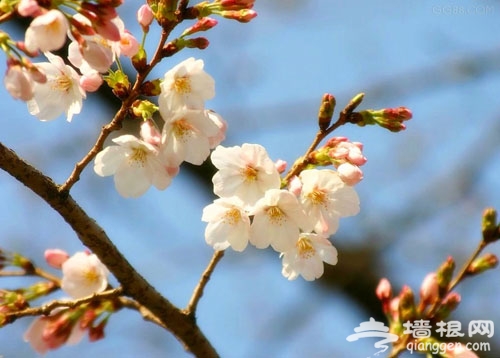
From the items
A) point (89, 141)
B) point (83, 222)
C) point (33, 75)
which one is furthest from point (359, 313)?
point (33, 75)

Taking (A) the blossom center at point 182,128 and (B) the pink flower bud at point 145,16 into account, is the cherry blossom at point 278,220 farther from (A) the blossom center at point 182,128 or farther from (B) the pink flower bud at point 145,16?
(B) the pink flower bud at point 145,16

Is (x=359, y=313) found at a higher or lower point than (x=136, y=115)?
lower

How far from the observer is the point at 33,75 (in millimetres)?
1315

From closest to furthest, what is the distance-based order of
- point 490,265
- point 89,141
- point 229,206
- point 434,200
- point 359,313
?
1. point 229,206
2. point 490,265
3. point 359,313
4. point 434,200
5. point 89,141

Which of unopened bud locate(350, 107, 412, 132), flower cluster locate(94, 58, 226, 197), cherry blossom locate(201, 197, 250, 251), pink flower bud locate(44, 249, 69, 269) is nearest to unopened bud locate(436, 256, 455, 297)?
unopened bud locate(350, 107, 412, 132)

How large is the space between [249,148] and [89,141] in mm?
3385

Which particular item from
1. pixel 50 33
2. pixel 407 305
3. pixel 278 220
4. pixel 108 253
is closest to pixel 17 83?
pixel 50 33

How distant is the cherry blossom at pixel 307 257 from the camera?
1.70 m

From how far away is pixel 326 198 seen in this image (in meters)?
1.61

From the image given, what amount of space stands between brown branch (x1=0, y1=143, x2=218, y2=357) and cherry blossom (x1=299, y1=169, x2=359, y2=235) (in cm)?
37

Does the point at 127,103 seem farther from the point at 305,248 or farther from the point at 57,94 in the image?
the point at 305,248

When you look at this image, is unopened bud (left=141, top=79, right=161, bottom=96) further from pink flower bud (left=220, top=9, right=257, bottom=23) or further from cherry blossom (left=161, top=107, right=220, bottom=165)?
pink flower bud (left=220, top=9, right=257, bottom=23)

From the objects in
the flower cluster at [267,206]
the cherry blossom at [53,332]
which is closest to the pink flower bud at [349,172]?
the flower cluster at [267,206]

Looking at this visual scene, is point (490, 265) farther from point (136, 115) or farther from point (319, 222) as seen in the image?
point (136, 115)
